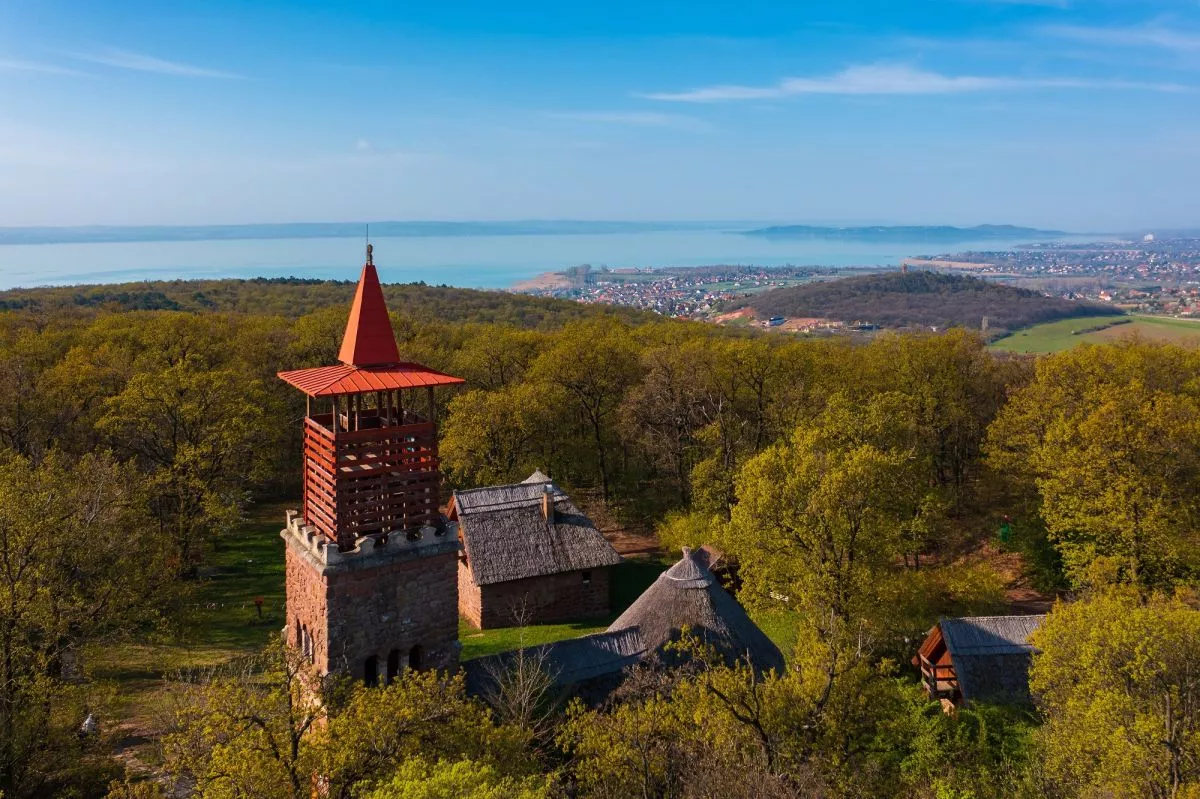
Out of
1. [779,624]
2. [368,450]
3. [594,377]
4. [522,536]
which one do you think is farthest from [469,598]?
[368,450]

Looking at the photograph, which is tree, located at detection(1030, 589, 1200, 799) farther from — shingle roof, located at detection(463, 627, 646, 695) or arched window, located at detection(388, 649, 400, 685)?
arched window, located at detection(388, 649, 400, 685)

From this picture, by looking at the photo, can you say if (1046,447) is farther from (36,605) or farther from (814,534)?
(36,605)

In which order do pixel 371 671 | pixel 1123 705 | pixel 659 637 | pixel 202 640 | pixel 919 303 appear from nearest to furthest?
pixel 1123 705 → pixel 371 671 → pixel 659 637 → pixel 202 640 → pixel 919 303

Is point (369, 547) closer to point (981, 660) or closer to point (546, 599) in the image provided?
point (546, 599)

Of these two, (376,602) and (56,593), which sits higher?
(376,602)

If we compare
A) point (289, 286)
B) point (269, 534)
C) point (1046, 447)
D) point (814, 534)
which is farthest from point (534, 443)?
point (289, 286)

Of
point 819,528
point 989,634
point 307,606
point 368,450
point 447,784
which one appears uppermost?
point 368,450

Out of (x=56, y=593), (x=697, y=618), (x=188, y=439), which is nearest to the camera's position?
(x=56, y=593)

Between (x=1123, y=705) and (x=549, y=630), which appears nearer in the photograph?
(x=1123, y=705)
